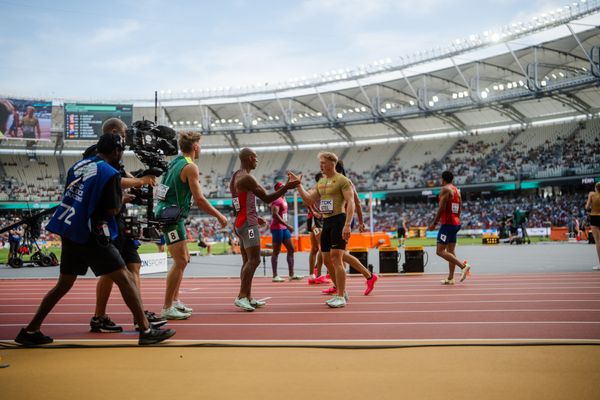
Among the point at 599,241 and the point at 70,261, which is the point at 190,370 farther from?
the point at 599,241

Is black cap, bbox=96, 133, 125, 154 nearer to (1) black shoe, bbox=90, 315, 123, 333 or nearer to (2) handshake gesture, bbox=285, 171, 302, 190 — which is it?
(1) black shoe, bbox=90, 315, 123, 333

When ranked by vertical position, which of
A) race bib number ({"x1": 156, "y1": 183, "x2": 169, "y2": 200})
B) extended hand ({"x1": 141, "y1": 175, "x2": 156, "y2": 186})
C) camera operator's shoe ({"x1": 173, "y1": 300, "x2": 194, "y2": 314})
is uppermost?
extended hand ({"x1": 141, "y1": 175, "x2": 156, "y2": 186})

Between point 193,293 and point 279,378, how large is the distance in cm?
606

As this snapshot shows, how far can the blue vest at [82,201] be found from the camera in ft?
14.0

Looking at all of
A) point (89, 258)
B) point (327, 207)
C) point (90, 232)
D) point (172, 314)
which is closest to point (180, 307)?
point (172, 314)

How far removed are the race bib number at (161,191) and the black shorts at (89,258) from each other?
128 cm

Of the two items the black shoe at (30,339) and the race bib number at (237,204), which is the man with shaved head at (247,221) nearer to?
the race bib number at (237,204)

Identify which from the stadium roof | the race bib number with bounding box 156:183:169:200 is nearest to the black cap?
the race bib number with bounding box 156:183:169:200

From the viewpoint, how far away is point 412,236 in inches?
1607

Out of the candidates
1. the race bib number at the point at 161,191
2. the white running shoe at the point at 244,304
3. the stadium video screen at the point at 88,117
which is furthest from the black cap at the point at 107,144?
the stadium video screen at the point at 88,117

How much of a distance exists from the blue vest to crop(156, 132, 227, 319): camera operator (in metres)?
1.31

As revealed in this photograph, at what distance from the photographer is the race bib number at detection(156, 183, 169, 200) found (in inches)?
221

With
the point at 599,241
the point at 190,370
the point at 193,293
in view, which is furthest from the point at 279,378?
the point at 599,241

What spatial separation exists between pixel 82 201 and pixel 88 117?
39.4 metres
